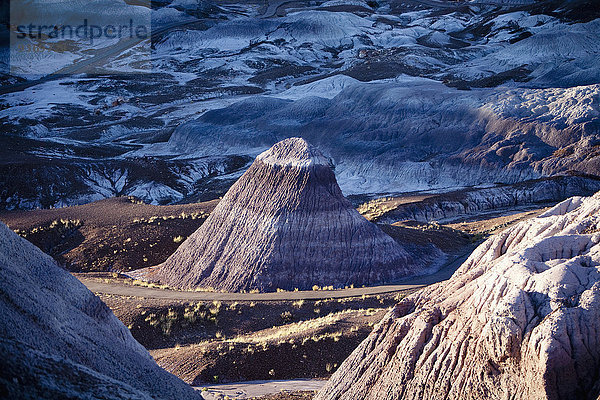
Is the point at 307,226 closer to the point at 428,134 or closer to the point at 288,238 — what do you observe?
the point at 288,238

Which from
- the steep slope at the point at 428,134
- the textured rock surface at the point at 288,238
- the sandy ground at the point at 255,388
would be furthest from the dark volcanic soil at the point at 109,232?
the steep slope at the point at 428,134

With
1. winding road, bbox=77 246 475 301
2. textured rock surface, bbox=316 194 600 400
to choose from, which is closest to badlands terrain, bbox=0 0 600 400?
textured rock surface, bbox=316 194 600 400

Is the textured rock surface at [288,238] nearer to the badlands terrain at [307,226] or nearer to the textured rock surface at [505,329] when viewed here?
the badlands terrain at [307,226]

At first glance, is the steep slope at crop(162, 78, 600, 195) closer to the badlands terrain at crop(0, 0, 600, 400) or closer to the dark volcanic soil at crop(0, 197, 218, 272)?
the badlands terrain at crop(0, 0, 600, 400)

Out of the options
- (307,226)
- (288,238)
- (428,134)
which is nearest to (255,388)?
(288,238)

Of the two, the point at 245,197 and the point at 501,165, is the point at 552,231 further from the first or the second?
the point at 501,165

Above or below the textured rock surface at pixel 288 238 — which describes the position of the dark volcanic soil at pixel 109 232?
below

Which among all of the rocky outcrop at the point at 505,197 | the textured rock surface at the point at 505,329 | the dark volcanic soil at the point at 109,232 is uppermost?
the textured rock surface at the point at 505,329

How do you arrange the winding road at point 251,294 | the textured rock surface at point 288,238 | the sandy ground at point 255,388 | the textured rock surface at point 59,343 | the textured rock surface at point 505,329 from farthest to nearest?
the textured rock surface at point 288,238 < the winding road at point 251,294 < the sandy ground at point 255,388 < the textured rock surface at point 505,329 < the textured rock surface at point 59,343
